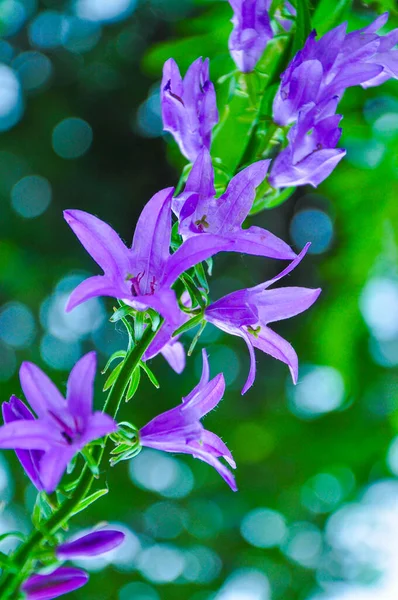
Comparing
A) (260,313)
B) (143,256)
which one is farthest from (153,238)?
(260,313)

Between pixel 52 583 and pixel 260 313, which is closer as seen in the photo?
pixel 52 583

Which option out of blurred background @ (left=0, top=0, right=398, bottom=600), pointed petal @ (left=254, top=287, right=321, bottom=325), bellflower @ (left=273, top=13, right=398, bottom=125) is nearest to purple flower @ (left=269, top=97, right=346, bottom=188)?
bellflower @ (left=273, top=13, right=398, bottom=125)

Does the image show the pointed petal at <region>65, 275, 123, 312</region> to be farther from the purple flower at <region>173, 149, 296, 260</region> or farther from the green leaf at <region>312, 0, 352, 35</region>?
the green leaf at <region>312, 0, 352, 35</region>

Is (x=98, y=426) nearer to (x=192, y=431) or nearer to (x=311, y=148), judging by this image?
Result: (x=192, y=431)

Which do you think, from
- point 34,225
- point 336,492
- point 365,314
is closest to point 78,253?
point 34,225

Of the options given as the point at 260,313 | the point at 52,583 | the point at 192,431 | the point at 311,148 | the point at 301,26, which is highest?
the point at 301,26
